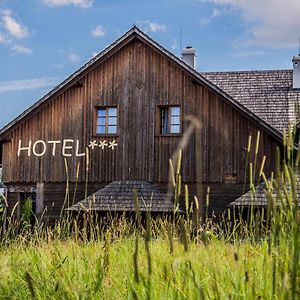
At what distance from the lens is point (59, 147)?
846 inches

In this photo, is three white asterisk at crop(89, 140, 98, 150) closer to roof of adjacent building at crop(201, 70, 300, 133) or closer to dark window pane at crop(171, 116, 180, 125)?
dark window pane at crop(171, 116, 180, 125)

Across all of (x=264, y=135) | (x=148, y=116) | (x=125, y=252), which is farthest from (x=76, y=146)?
(x=125, y=252)

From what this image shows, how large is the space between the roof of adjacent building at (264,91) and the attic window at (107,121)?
5.27 meters

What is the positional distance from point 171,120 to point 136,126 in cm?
108

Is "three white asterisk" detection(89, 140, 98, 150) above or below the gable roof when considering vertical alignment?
below

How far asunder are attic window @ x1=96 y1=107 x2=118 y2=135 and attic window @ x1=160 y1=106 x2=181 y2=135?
1.47 meters

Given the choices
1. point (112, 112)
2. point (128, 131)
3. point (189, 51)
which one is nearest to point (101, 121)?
A: point (112, 112)

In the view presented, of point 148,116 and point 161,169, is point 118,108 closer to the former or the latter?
point 148,116

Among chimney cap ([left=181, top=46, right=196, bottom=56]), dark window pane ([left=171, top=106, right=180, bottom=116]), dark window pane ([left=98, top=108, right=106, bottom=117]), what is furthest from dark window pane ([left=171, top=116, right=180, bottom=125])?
chimney cap ([left=181, top=46, right=196, bottom=56])

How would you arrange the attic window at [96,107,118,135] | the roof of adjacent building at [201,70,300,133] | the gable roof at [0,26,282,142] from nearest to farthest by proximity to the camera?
the gable roof at [0,26,282,142] → the attic window at [96,107,118,135] → the roof of adjacent building at [201,70,300,133]

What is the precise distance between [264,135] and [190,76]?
281 centimetres

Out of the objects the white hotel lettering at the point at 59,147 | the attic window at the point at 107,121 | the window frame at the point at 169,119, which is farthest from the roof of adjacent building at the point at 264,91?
the white hotel lettering at the point at 59,147

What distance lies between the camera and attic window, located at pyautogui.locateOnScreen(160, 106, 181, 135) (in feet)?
68.4

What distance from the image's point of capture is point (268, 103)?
79.6ft
